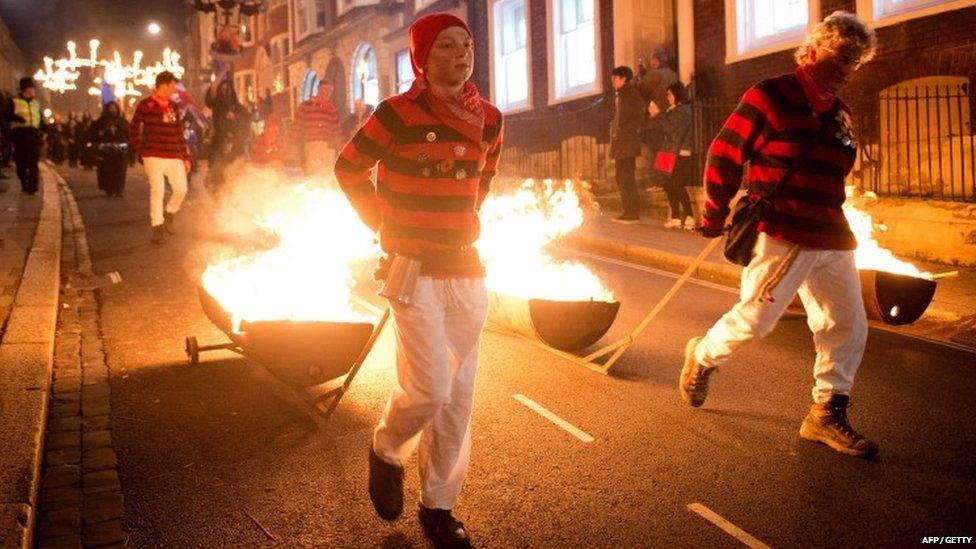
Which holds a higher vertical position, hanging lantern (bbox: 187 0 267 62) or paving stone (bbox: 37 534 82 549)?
hanging lantern (bbox: 187 0 267 62)

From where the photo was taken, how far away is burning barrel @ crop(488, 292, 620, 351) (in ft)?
18.7

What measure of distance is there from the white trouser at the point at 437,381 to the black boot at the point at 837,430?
1944 mm

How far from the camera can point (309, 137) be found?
52.9ft

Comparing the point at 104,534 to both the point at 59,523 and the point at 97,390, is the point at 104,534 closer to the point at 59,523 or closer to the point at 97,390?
the point at 59,523

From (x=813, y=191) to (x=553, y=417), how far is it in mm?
1824

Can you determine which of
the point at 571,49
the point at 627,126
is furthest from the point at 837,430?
the point at 571,49

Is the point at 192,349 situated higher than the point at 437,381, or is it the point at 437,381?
the point at 437,381

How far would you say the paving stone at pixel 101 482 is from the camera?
4004 mm

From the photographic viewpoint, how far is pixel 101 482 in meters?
4.09

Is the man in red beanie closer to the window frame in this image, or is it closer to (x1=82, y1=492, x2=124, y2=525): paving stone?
(x1=82, y1=492, x2=124, y2=525): paving stone

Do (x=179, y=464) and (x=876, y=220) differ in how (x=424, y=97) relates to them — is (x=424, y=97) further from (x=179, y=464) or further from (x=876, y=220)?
(x=876, y=220)

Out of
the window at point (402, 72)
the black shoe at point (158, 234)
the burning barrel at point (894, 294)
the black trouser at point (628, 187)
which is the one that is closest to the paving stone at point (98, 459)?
the burning barrel at point (894, 294)

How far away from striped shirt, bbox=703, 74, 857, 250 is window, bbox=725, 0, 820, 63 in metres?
9.91

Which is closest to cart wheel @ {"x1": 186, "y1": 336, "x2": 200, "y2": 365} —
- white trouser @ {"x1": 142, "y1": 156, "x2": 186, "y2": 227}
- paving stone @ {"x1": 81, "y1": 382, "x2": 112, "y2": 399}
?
paving stone @ {"x1": 81, "y1": 382, "x2": 112, "y2": 399}
